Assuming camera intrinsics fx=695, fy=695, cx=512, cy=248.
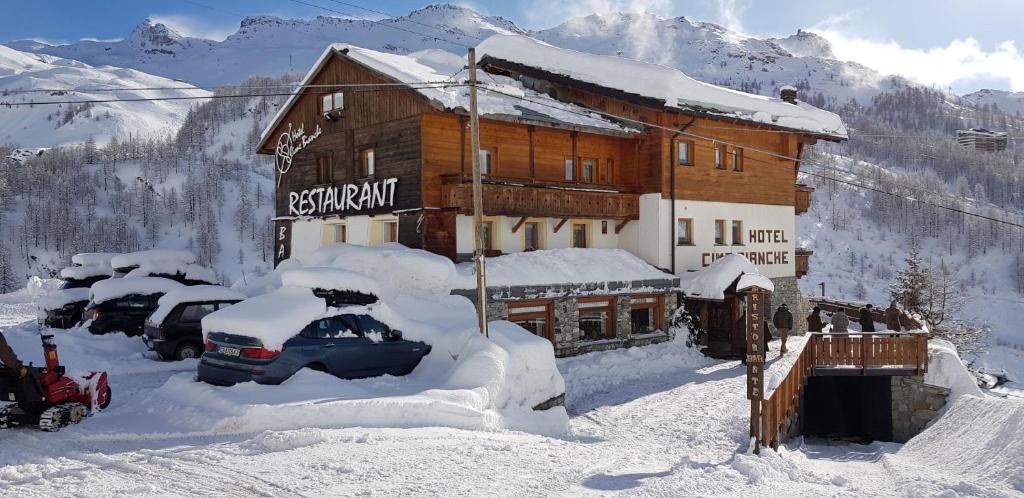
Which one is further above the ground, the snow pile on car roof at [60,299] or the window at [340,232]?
the window at [340,232]

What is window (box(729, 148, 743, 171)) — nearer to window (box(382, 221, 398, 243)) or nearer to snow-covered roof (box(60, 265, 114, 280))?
window (box(382, 221, 398, 243))

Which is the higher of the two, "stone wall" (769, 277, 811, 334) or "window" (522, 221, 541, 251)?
"window" (522, 221, 541, 251)

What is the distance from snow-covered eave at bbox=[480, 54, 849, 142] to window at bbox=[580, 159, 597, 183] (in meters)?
2.52

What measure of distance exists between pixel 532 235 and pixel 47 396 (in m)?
15.6

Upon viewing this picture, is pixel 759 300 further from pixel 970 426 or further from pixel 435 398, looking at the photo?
pixel 970 426

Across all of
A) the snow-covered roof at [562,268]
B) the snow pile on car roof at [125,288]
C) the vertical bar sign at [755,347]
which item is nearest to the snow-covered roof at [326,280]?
the snow-covered roof at [562,268]

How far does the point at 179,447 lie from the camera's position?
29.3 feet

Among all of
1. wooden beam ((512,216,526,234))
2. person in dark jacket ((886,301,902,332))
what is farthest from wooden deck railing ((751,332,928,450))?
wooden beam ((512,216,526,234))

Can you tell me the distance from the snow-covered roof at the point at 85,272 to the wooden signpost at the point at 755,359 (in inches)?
1005

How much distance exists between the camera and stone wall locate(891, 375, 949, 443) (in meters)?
18.4

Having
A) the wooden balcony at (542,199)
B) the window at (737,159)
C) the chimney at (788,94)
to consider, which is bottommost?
the wooden balcony at (542,199)

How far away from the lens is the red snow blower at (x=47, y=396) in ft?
31.8

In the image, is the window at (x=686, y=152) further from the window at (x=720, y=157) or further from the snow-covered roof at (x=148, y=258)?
the snow-covered roof at (x=148, y=258)

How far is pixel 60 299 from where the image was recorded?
2378 cm
